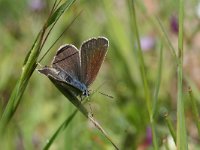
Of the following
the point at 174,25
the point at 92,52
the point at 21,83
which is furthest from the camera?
the point at 174,25

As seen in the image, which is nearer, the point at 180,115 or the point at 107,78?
the point at 180,115

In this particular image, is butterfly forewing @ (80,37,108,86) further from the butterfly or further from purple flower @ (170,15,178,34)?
purple flower @ (170,15,178,34)

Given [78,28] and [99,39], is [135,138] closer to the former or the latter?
[99,39]

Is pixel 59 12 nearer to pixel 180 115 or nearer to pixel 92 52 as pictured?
pixel 92 52

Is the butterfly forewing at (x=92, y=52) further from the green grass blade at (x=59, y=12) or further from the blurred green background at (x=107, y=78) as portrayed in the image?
the blurred green background at (x=107, y=78)

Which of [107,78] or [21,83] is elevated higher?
[21,83]

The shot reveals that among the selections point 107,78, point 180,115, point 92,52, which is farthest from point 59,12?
point 107,78

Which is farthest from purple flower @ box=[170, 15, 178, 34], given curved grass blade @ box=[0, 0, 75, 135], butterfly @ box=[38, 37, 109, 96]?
curved grass blade @ box=[0, 0, 75, 135]
